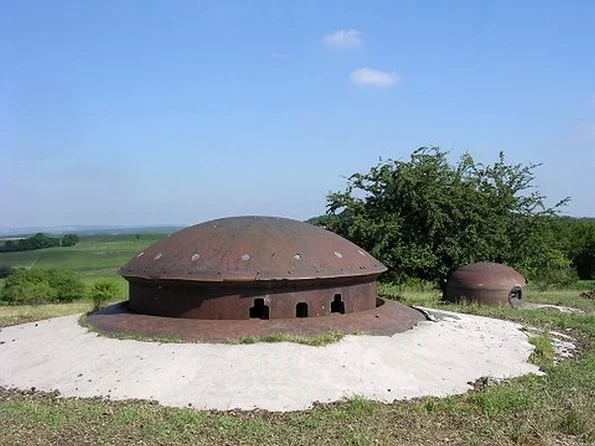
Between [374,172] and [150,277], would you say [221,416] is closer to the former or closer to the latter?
[150,277]

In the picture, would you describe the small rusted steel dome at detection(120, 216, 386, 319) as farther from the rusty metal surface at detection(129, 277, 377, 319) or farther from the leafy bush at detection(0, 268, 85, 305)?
the leafy bush at detection(0, 268, 85, 305)

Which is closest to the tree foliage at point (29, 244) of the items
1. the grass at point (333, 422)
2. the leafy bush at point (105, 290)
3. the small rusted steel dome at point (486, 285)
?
the leafy bush at point (105, 290)

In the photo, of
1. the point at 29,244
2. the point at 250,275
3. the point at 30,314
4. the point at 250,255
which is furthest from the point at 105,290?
the point at 29,244

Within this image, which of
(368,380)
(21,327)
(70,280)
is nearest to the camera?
(368,380)

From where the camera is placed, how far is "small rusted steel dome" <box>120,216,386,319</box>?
409 inches

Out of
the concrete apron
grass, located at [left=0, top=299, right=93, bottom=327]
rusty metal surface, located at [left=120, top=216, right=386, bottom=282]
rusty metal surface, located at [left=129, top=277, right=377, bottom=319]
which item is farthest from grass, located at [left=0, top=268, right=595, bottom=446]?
grass, located at [left=0, top=299, right=93, bottom=327]

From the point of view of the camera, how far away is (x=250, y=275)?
405 inches

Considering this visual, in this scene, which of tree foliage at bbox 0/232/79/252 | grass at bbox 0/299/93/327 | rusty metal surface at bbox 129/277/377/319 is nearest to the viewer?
rusty metal surface at bbox 129/277/377/319

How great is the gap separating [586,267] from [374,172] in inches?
1421

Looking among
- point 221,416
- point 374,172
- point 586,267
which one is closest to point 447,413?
point 221,416

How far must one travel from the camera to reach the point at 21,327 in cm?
1241

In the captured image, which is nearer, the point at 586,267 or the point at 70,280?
the point at 70,280

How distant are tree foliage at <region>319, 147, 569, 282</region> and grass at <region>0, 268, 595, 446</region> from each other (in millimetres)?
13299

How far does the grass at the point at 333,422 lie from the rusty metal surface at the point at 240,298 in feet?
9.20
